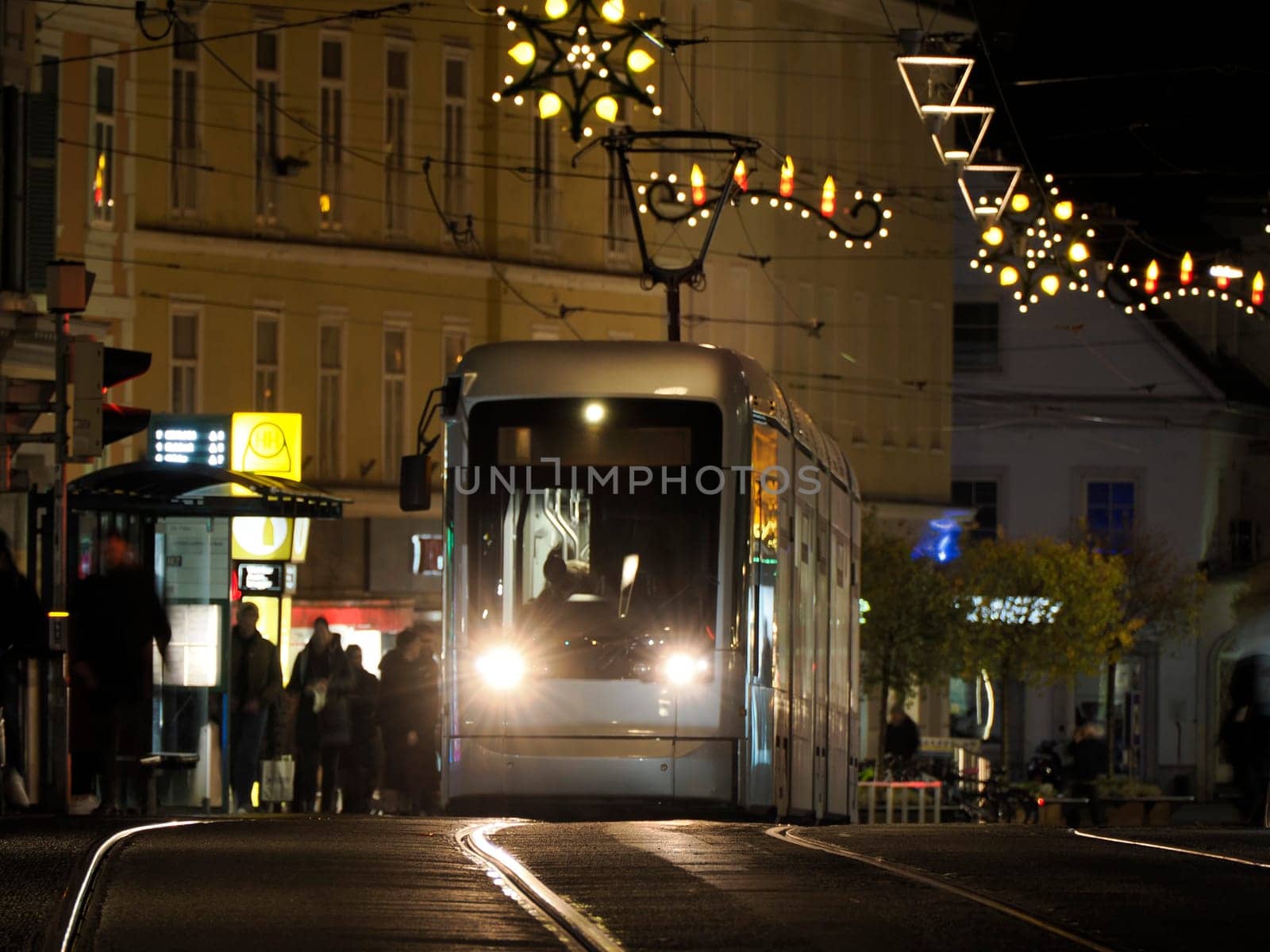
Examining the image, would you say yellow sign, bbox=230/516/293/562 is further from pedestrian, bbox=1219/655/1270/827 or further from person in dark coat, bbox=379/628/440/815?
pedestrian, bbox=1219/655/1270/827

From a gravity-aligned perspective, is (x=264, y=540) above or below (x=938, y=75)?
below

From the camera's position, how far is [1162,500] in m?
67.6

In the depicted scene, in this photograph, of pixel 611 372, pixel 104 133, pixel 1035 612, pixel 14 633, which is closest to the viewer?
pixel 14 633

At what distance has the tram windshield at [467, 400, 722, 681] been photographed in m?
18.4

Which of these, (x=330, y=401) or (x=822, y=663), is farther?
(x=330, y=401)

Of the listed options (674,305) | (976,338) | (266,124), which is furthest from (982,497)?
(674,305)

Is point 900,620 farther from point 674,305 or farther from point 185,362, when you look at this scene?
point 674,305

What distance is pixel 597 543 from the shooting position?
727 inches

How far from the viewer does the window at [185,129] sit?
4409 centimetres

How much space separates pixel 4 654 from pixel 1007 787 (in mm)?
25453

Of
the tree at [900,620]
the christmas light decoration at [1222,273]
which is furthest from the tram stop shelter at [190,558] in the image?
the tree at [900,620]

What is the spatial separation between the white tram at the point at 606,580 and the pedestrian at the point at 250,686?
5.54 m

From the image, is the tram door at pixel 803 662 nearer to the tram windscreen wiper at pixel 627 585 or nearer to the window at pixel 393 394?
the tram windscreen wiper at pixel 627 585

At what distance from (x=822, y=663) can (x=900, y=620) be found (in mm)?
30433
